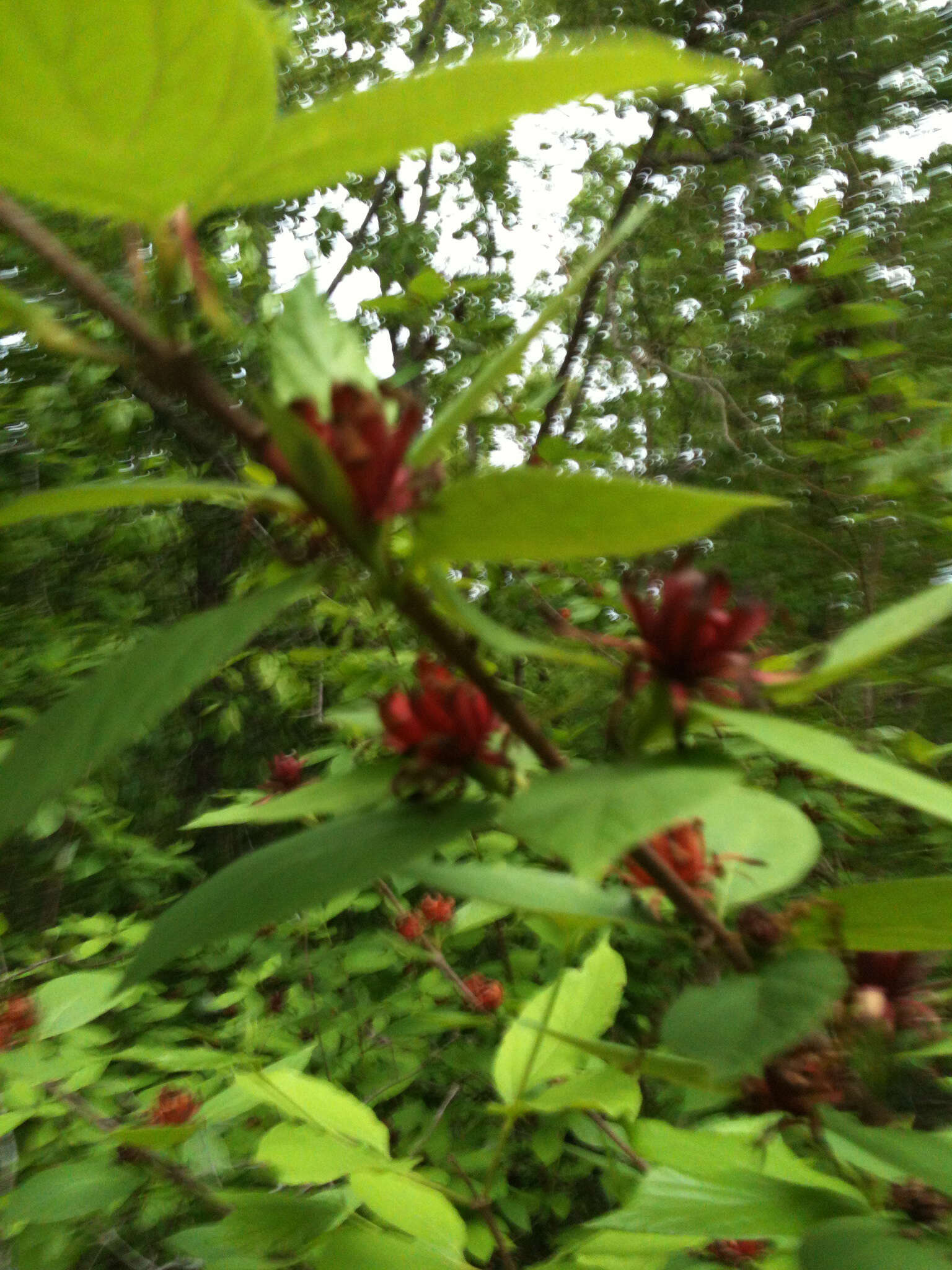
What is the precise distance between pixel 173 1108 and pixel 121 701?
0.95m

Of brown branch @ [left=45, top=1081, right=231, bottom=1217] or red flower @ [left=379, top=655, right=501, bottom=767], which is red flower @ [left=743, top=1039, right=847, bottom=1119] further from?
brown branch @ [left=45, top=1081, right=231, bottom=1217]

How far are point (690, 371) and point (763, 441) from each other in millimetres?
692

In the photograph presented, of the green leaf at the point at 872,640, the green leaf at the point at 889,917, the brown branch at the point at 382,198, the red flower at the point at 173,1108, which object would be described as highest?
the brown branch at the point at 382,198

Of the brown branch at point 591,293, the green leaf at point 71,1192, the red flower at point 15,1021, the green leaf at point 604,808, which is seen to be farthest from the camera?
the brown branch at point 591,293

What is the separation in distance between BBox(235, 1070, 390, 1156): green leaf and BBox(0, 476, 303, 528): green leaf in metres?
0.51

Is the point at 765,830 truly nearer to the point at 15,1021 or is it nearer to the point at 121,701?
the point at 121,701

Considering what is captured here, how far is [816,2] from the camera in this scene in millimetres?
2305

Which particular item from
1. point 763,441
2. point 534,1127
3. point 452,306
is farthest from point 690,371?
point 534,1127

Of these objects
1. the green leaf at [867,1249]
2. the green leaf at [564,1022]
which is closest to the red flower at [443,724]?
the green leaf at [867,1249]

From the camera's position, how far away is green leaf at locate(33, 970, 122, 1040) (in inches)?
36.6

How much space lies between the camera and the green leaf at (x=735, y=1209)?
366 mm

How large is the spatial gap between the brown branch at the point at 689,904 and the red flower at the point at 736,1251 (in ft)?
1.46

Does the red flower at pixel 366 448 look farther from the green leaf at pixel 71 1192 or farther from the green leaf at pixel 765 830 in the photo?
the green leaf at pixel 71 1192

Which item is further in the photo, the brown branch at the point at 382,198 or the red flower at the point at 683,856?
the brown branch at the point at 382,198
